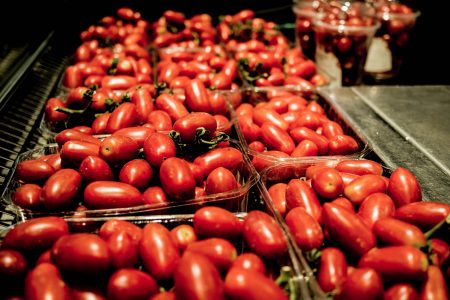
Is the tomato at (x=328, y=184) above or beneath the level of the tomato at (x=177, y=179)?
beneath

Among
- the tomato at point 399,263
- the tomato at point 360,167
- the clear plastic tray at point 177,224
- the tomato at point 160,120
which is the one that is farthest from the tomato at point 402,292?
the tomato at point 160,120

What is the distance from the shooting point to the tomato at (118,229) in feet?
4.25

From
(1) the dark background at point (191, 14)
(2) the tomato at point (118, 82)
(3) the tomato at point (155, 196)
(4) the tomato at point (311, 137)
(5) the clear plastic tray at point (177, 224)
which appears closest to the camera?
(5) the clear plastic tray at point (177, 224)

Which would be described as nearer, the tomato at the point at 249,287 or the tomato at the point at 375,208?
the tomato at the point at 249,287

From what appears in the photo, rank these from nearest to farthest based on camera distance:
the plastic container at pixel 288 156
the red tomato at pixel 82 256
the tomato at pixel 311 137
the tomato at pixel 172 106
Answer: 1. the red tomato at pixel 82 256
2. the plastic container at pixel 288 156
3. the tomato at pixel 311 137
4. the tomato at pixel 172 106

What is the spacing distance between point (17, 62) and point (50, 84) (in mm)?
288

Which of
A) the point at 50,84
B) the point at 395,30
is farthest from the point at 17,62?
the point at 395,30

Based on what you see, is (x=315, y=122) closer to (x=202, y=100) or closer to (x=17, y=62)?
(x=202, y=100)

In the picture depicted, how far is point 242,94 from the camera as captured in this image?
8.45ft

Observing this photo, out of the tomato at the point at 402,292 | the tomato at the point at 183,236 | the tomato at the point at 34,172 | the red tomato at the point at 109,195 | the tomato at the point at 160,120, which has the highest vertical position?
the tomato at the point at 160,120

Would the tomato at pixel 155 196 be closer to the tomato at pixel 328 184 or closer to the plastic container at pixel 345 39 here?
the tomato at pixel 328 184

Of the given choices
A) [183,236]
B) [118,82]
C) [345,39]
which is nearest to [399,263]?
[183,236]

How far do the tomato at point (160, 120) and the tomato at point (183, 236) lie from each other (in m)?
0.64

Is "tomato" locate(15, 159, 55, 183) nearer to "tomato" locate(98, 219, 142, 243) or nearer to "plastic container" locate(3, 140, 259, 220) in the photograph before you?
"plastic container" locate(3, 140, 259, 220)
